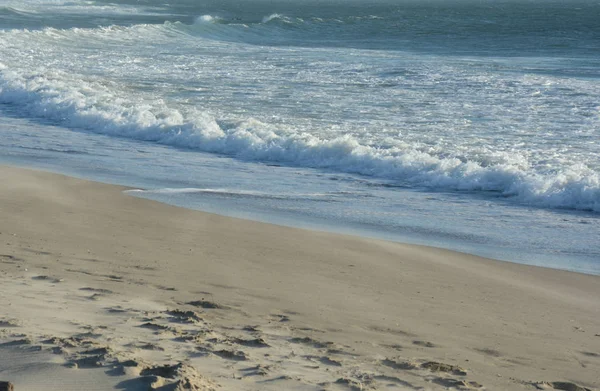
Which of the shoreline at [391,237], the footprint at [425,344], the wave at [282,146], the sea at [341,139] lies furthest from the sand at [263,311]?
the wave at [282,146]

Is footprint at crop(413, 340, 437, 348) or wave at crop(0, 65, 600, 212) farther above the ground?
wave at crop(0, 65, 600, 212)

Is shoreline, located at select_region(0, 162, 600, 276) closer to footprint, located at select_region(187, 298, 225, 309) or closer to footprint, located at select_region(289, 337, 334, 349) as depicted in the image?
footprint, located at select_region(187, 298, 225, 309)

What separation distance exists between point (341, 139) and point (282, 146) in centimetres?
82

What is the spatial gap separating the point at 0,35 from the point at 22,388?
30.7 meters

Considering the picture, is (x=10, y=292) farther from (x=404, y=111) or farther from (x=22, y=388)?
(x=404, y=111)

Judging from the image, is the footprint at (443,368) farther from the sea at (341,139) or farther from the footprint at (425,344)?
the sea at (341,139)

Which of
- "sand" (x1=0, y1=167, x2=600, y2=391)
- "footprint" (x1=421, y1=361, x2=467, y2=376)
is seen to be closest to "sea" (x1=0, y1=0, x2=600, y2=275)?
"sand" (x1=0, y1=167, x2=600, y2=391)

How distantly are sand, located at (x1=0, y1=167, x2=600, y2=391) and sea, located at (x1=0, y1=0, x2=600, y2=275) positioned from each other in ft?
3.04

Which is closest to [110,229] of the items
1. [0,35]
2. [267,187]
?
[267,187]

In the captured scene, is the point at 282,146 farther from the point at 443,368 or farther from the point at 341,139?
the point at 443,368

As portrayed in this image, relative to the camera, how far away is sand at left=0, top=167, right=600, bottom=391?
3.91m

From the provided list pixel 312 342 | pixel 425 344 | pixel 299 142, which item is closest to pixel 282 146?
pixel 299 142

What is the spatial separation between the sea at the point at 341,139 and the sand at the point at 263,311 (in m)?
0.93

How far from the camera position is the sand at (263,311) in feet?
12.8
